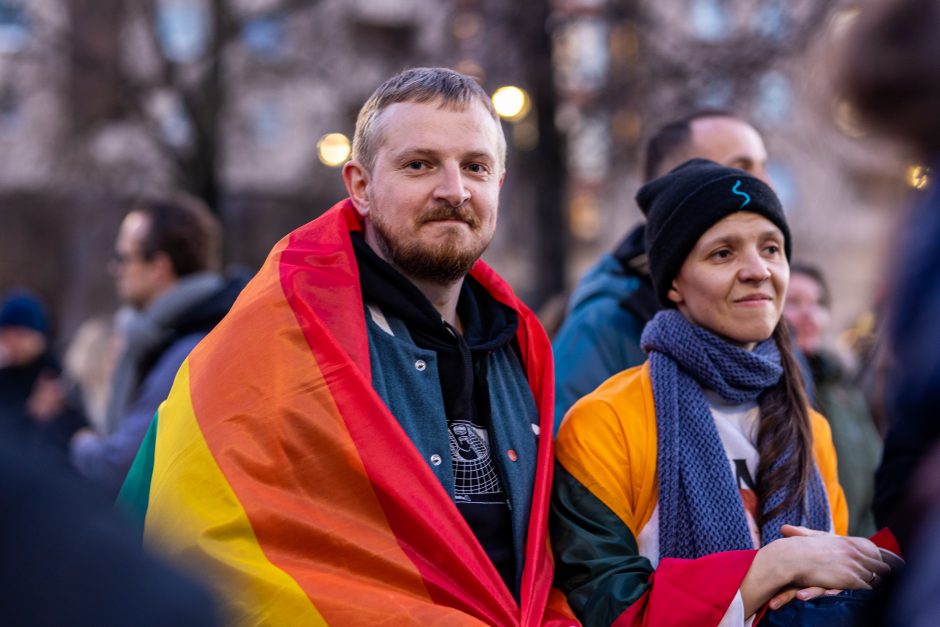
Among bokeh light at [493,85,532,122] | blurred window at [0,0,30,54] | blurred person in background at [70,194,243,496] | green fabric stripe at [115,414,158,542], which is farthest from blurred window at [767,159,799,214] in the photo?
blurred window at [0,0,30,54]

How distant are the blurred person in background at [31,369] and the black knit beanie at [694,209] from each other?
14.8ft

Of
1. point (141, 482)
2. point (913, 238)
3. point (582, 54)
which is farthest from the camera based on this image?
point (582, 54)

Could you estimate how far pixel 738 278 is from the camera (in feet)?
9.92

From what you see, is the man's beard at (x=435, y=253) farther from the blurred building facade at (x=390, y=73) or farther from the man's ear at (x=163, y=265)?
the blurred building facade at (x=390, y=73)

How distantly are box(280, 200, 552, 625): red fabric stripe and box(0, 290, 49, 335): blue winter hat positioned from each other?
4808 millimetres

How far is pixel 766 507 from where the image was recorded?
284 centimetres

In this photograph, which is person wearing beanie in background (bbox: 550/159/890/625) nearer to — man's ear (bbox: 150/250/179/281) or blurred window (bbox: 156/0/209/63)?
man's ear (bbox: 150/250/179/281)

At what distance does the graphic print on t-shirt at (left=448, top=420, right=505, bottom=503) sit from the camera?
2.79m

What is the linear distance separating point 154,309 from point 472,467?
2.38 meters

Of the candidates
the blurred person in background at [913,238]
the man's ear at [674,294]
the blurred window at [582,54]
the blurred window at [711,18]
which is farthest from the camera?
the blurred window at [582,54]

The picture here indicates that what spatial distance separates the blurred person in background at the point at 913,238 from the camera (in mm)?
1551

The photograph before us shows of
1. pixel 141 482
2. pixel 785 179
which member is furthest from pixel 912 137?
pixel 785 179

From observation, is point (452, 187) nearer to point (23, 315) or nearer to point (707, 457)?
point (707, 457)

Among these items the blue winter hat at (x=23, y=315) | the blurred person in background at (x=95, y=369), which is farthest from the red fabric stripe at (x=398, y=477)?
the blue winter hat at (x=23, y=315)
